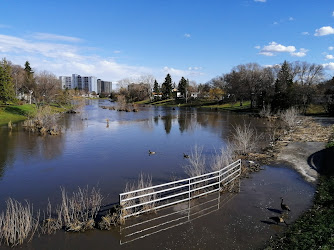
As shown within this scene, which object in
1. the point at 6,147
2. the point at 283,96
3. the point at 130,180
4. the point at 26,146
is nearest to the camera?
the point at 130,180

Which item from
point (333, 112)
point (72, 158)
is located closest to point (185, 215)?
point (72, 158)

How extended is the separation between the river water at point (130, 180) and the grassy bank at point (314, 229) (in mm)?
466

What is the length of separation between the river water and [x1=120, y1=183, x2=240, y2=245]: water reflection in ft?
0.79

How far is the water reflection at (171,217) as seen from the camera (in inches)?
383

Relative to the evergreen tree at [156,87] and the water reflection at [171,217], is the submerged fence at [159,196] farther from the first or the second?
the evergreen tree at [156,87]

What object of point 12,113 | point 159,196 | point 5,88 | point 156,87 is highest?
point 156,87

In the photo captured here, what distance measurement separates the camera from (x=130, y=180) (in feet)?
51.7

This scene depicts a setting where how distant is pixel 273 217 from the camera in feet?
34.3

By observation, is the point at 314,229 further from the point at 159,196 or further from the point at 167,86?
the point at 167,86

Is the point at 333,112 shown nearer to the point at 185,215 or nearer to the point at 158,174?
the point at 158,174

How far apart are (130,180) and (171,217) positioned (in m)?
5.51

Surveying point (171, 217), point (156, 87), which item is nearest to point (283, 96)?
point (171, 217)

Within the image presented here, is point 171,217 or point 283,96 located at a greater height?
point 283,96

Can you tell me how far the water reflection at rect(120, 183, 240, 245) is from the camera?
9.73 metres
